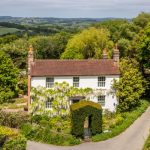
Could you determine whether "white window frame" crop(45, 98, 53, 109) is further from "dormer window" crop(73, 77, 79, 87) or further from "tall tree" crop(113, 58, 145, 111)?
"tall tree" crop(113, 58, 145, 111)

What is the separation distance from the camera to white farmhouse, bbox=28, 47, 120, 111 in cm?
4688

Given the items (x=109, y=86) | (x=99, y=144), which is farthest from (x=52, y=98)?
(x=99, y=144)

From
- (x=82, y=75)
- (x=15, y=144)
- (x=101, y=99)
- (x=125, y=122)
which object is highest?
(x=82, y=75)

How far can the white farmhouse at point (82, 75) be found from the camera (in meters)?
46.9

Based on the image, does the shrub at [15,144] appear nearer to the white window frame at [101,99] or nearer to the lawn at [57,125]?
the lawn at [57,125]

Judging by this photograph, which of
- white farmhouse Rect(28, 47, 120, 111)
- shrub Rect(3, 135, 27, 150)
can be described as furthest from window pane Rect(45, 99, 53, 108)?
shrub Rect(3, 135, 27, 150)

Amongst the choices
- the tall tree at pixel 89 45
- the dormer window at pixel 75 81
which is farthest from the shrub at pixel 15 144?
the tall tree at pixel 89 45

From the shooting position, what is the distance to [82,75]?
4766 cm

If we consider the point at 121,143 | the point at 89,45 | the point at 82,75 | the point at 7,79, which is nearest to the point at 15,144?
the point at 121,143

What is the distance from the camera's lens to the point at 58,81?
4719cm

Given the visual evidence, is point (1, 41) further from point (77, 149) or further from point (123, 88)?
point (77, 149)

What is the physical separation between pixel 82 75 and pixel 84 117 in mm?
8328

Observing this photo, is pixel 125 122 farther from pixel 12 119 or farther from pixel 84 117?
pixel 12 119

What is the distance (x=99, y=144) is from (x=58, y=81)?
11.1 metres
